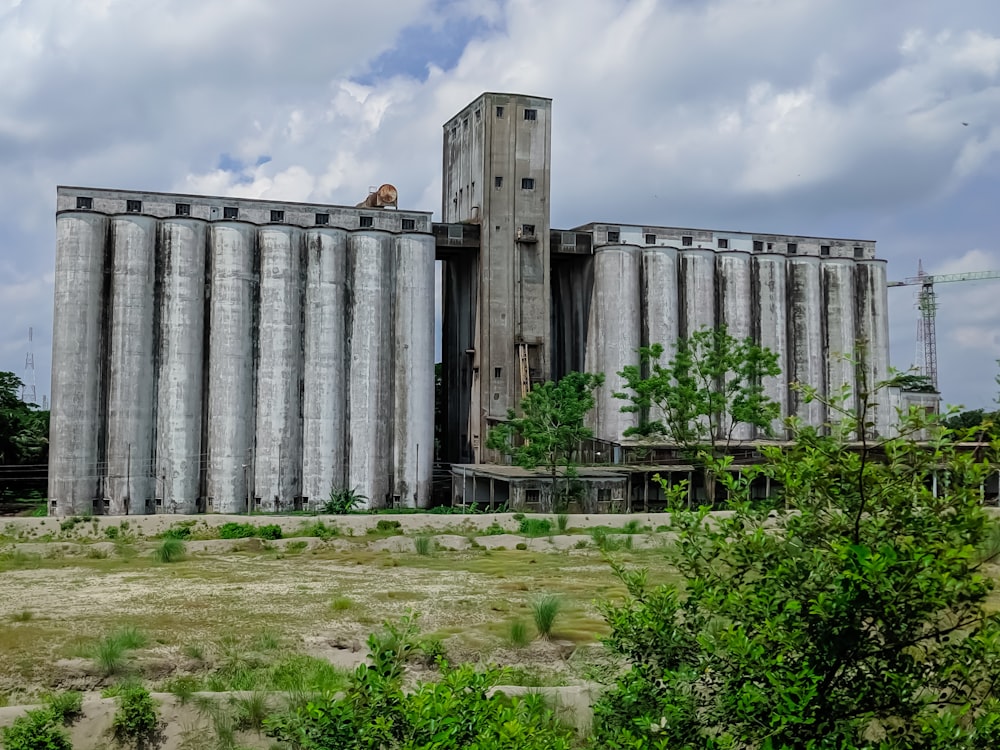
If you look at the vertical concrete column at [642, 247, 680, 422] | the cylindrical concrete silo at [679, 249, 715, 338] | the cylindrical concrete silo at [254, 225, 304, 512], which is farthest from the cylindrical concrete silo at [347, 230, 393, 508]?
the cylindrical concrete silo at [679, 249, 715, 338]

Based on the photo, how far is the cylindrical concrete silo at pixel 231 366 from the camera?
164 ft

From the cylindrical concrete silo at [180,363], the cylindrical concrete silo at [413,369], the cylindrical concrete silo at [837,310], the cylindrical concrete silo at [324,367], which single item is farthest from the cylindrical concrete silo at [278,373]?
the cylindrical concrete silo at [837,310]

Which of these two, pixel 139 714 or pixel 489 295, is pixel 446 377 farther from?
pixel 139 714

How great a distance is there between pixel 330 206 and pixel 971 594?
169 feet

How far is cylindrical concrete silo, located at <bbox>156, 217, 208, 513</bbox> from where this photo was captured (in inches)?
1948

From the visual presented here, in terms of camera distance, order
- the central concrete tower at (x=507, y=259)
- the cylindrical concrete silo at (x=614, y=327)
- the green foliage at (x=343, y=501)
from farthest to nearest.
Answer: the cylindrical concrete silo at (x=614, y=327)
the central concrete tower at (x=507, y=259)
the green foliage at (x=343, y=501)

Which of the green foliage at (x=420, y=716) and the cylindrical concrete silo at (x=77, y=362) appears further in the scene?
the cylindrical concrete silo at (x=77, y=362)

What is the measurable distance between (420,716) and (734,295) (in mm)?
57958

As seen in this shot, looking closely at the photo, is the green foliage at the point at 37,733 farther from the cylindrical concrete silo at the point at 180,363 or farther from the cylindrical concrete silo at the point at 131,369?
the cylindrical concrete silo at the point at 180,363

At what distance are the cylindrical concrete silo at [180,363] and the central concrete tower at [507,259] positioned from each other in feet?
51.5

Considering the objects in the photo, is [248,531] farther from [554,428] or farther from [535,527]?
[554,428]

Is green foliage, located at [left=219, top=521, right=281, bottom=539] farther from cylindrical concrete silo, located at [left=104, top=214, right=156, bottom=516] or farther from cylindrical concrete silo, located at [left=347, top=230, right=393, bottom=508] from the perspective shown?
cylindrical concrete silo, located at [left=347, top=230, right=393, bottom=508]

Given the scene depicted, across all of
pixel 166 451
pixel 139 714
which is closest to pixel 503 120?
pixel 166 451

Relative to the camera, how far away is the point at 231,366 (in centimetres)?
5081
